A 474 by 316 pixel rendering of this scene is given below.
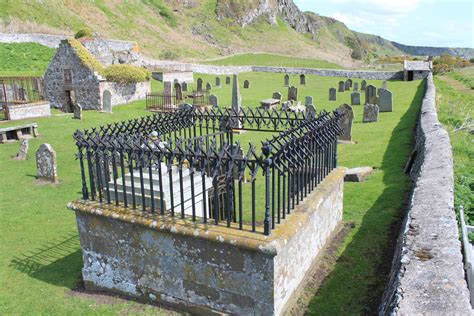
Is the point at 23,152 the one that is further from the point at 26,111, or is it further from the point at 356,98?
the point at 356,98

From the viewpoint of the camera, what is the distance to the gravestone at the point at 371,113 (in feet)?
66.9

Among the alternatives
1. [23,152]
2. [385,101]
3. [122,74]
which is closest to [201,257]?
[23,152]

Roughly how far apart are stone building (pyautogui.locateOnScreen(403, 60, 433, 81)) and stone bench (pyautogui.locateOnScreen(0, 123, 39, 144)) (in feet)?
120

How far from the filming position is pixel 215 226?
18.6ft

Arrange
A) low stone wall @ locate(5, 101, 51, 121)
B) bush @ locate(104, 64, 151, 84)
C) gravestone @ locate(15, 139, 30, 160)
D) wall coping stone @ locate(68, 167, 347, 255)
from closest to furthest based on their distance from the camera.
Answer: wall coping stone @ locate(68, 167, 347, 255), gravestone @ locate(15, 139, 30, 160), low stone wall @ locate(5, 101, 51, 121), bush @ locate(104, 64, 151, 84)

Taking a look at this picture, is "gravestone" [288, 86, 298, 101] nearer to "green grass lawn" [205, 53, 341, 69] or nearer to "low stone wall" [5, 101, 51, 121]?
"low stone wall" [5, 101, 51, 121]

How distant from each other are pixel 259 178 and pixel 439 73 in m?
42.3

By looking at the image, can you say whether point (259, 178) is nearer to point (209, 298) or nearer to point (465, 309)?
point (209, 298)

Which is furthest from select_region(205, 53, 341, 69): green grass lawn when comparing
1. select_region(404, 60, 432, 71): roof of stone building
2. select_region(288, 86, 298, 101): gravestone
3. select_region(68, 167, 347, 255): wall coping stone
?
select_region(68, 167, 347, 255): wall coping stone

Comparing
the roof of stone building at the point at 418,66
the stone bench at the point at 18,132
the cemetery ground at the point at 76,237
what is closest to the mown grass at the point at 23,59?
the stone bench at the point at 18,132

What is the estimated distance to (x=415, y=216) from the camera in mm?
5133

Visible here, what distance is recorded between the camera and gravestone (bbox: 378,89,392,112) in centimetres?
2252

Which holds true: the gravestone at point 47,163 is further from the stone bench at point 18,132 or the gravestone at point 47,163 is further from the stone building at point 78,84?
the stone building at point 78,84

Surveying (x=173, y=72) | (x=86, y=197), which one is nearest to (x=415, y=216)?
(x=86, y=197)
